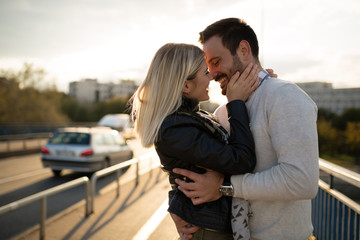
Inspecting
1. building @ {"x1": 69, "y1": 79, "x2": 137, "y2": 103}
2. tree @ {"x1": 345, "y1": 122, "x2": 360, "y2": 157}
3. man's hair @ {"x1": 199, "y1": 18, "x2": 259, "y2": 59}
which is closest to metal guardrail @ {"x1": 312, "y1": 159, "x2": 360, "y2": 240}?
man's hair @ {"x1": 199, "y1": 18, "x2": 259, "y2": 59}

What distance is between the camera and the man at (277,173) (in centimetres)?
148

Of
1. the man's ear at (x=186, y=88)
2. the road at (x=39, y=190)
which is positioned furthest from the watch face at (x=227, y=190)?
the road at (x=39, y=190)

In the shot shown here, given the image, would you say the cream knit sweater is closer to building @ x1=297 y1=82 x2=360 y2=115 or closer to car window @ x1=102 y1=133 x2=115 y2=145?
car window @ x1=102 y1=133 x2=115 y2=145

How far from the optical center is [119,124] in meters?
31.5

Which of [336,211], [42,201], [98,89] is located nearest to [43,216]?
[42,201]

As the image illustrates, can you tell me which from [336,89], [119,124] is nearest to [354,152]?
[119,124]

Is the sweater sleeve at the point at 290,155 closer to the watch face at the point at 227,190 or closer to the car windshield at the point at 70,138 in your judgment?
the watch face at the point at 227,190

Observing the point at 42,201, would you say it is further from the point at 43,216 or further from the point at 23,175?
the point at 23,175

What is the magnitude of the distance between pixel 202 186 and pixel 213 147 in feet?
0.83

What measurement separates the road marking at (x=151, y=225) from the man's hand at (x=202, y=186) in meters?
3.08

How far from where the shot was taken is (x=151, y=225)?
16.3 feet

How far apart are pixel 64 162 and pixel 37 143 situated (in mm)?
9998

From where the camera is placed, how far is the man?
1.48 metres

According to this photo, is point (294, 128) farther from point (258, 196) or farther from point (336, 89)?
point (336, 89)
